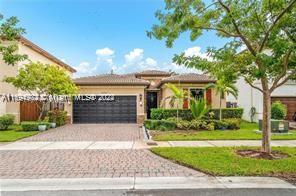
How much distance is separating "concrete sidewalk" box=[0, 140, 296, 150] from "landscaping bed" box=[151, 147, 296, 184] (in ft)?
4.47

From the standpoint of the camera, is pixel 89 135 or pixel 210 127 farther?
pixel 210 127

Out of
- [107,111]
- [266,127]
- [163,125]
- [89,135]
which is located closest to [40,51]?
[107,111]

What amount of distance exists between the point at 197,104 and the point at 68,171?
12.8 meters

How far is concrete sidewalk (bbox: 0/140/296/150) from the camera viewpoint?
13.1 m

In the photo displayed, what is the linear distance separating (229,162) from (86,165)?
4401 millimetres

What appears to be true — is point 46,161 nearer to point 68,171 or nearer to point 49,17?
point 68,171

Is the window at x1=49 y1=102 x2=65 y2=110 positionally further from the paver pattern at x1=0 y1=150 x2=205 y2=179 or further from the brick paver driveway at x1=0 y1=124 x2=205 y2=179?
the paver pattern at x1=0 y1=150 x2=205 y2=179

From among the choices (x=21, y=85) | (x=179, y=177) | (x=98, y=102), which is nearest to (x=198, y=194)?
(x=179, y=177)

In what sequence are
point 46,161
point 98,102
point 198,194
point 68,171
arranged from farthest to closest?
point 98,102, point 46,161, point 68,171, point 198,194

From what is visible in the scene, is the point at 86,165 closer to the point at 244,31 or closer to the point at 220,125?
the point at 244,31

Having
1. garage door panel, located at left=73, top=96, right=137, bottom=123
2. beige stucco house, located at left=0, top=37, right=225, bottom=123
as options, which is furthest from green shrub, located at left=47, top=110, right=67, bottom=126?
garage door panel, located at left=73, top=96, right=137, bottom=123

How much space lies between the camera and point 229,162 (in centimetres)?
960

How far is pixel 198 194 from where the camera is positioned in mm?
6695

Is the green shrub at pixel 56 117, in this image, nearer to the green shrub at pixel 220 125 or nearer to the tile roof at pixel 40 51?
the tile roof at pixel 40 51
